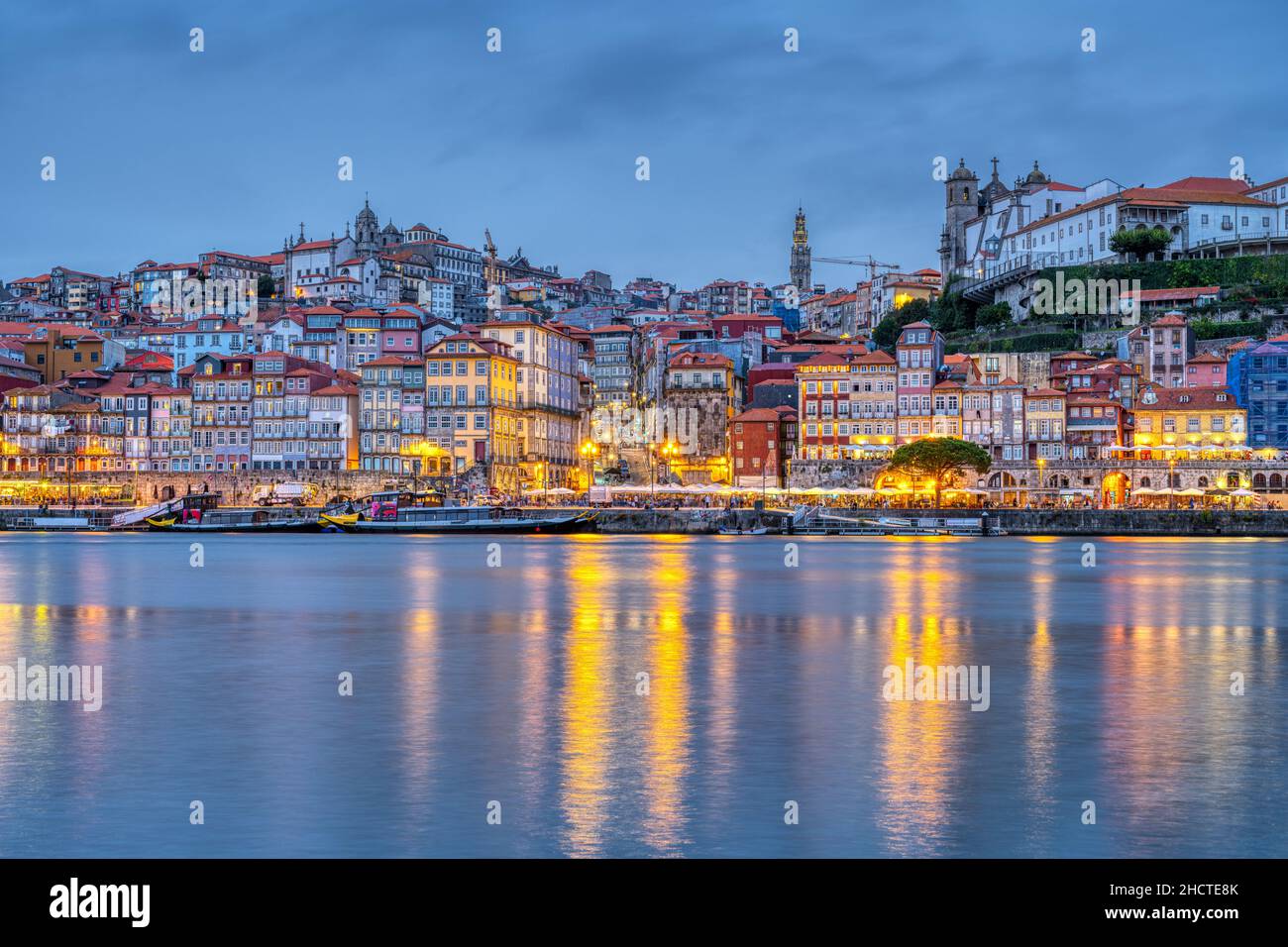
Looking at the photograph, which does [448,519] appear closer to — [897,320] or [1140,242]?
[897,320]

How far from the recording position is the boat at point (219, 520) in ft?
285

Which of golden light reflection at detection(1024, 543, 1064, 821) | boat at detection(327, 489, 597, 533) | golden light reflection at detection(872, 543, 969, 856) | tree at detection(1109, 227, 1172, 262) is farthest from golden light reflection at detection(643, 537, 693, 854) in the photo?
tree at detection(1109, 227, 1172, 262)

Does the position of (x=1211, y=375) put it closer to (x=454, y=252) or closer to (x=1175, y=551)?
(x=1175, y=551)

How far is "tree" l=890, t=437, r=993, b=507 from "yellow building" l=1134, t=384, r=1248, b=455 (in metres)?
12.6

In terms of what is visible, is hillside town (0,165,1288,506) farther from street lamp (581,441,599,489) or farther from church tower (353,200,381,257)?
church tower (353,200,381,257)

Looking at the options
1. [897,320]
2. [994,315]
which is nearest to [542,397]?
[897,320]

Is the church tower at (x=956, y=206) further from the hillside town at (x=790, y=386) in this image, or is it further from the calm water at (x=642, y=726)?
the calm water at (x=642, y=726)

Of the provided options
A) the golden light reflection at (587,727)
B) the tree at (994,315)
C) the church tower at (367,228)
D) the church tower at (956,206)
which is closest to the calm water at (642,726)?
the golden light reflection at (587,727)

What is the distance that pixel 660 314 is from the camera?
15725 cm

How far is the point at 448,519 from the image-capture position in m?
85.1

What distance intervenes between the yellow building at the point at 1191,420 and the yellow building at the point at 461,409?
1645 inches

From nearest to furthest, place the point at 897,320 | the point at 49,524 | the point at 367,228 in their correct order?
the point at 49,524 < the point at 897,320 < the point at 367,228

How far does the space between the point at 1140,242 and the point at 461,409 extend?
51.3m

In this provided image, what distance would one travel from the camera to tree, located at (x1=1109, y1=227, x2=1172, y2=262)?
10488 centimetres
